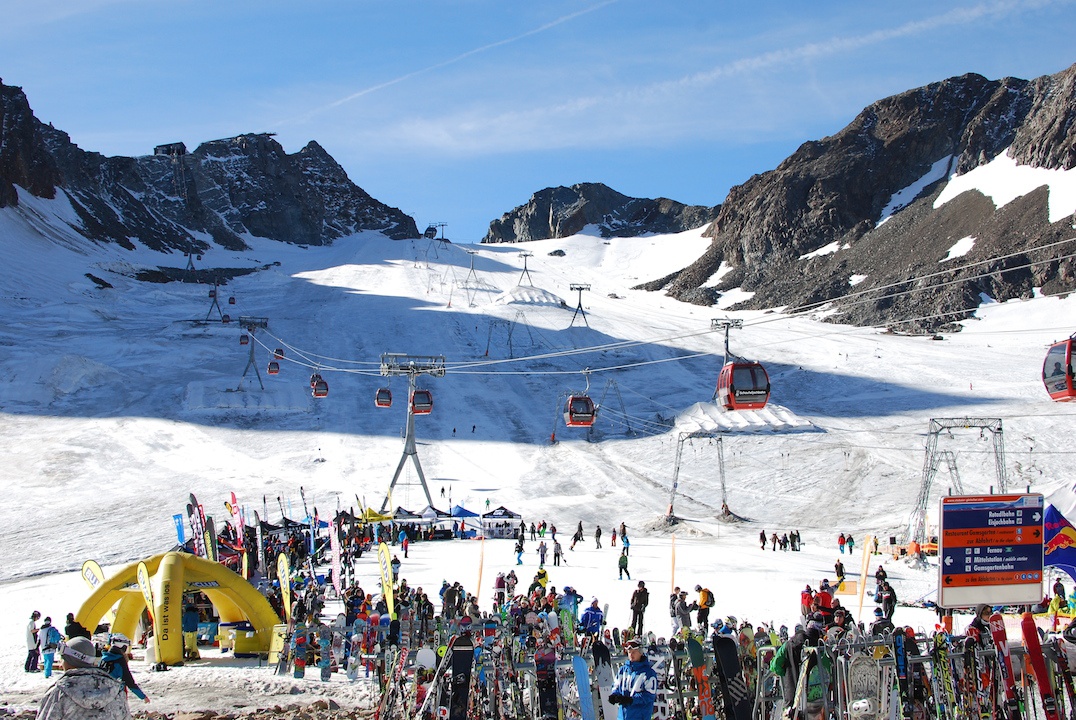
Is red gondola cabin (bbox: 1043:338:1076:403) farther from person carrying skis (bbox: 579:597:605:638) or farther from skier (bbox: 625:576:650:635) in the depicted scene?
person carrying skis (bbox: 579:597:605:638)

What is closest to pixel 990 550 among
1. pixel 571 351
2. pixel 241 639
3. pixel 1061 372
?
pixel 1061 372

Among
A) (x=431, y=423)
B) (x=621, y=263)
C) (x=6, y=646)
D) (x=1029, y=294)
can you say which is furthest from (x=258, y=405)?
(x=621, y=263)

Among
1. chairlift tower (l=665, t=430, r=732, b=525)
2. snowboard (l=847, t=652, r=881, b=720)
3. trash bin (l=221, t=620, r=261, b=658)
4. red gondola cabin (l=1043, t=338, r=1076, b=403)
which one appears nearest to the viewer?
snowboard (l=847, t=652, r=881, b=720)

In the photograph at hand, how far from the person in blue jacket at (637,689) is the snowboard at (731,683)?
586 mm

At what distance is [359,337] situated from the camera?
70.4m

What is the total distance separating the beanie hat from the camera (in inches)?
213

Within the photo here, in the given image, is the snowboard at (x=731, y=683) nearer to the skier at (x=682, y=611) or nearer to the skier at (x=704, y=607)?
the skier at (x=682, y=611)

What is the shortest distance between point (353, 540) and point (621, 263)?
11100cm

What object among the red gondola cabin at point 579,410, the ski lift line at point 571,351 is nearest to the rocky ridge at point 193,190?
the ski lift line at point 571,351

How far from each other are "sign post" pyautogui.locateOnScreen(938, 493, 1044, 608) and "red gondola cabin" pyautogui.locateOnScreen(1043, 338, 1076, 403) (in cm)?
749

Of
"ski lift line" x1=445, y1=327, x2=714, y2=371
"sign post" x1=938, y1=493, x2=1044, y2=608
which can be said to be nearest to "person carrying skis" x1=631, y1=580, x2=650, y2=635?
"sign post" x1=938, y1=493, x2=1044, y2=608

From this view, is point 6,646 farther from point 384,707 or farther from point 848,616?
point 848,616

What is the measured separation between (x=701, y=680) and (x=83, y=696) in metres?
5.31

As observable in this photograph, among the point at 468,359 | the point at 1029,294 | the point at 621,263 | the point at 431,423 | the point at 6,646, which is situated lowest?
the point at 6,646
